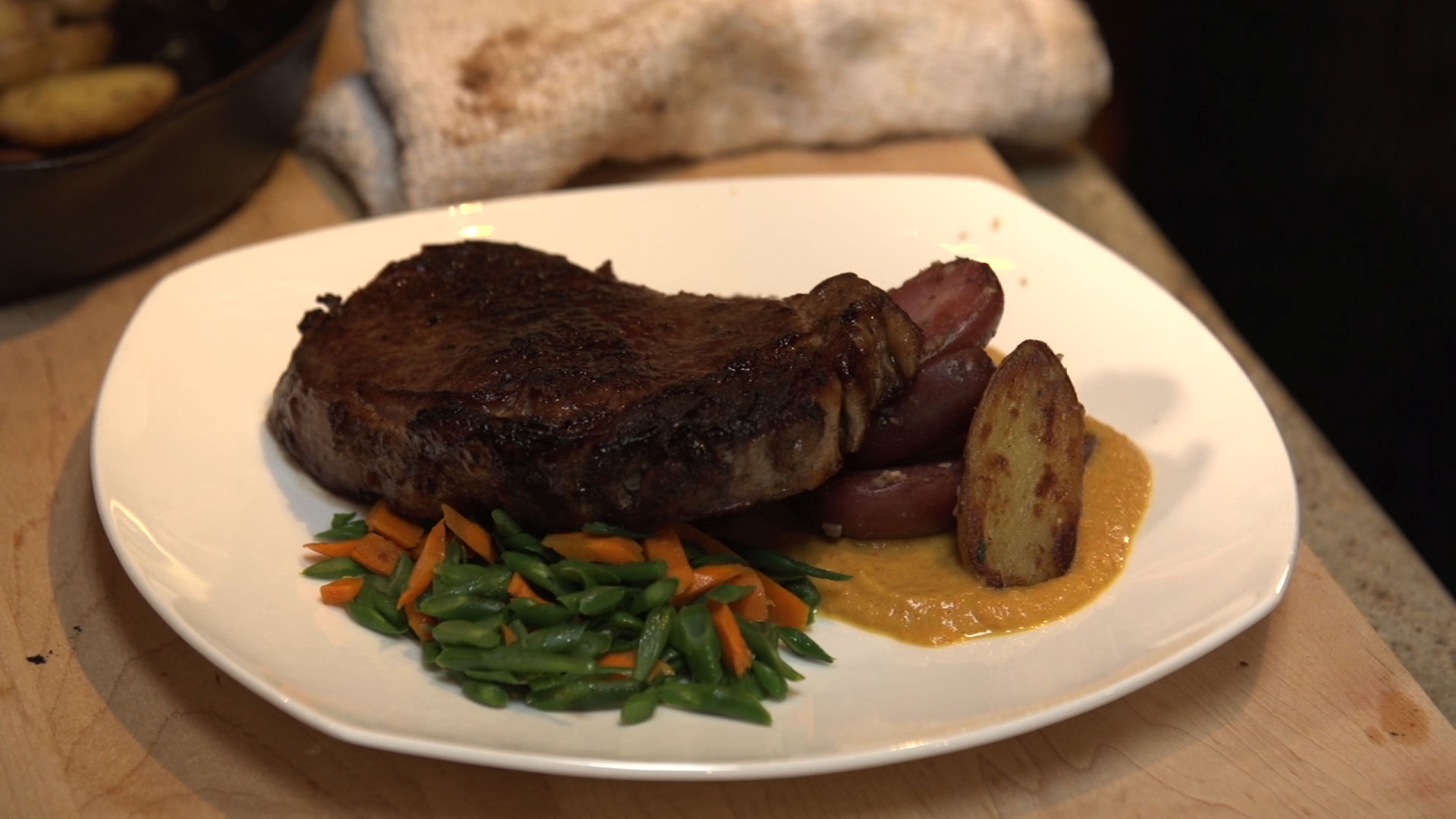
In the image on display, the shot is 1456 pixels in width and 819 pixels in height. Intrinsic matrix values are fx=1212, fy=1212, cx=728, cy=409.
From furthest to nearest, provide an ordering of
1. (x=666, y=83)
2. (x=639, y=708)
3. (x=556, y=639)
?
(x=666, y=83), (x=556, y=639), (x=639, y=708)

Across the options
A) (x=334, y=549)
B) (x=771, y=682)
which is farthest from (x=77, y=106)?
(x=771, y=682)

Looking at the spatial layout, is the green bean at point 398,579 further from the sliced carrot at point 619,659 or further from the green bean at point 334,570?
the sliced carrot at point 619,659

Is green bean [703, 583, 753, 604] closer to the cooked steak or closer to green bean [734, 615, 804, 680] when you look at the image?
green bean [734, 615, 804, 680]

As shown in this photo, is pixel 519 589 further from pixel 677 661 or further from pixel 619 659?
pixel 677 661

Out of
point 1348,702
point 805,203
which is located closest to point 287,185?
point 805,203

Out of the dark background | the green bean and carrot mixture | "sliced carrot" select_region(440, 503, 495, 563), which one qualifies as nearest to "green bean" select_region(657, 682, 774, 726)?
the green bean and carrot mixture

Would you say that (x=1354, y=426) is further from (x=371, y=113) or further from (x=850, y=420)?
(x=371, y=113)
